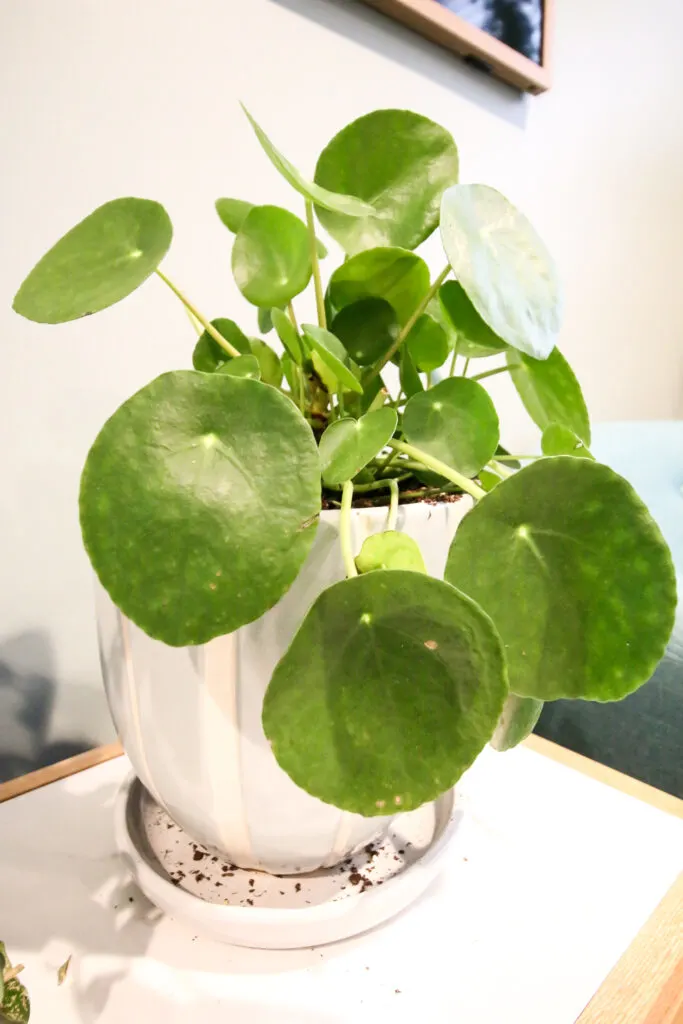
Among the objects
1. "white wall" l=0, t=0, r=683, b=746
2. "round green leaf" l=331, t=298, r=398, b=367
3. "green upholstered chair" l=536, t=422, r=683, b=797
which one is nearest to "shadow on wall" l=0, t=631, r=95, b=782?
"white wall" l=0, t=0, r=683, b=746

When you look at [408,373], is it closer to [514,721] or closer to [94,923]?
[514,721]

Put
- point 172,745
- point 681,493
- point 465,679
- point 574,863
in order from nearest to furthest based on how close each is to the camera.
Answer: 1. point 465,679
2. point 172,745
3. point 574,863
4. point 681,493

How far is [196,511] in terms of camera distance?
0.24 metres

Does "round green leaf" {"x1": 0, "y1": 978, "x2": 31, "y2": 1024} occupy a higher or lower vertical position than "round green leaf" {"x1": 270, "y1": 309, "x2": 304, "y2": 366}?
lower

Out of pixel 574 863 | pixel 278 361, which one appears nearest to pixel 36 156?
pixel 278 361

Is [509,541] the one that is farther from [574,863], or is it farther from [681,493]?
[681,493]

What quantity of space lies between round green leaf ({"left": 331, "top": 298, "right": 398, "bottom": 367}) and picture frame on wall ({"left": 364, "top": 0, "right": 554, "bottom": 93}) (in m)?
0.63

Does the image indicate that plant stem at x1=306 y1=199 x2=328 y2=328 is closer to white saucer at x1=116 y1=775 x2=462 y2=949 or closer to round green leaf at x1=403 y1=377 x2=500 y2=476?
round green leaf at x1=403 y1=377 x2=500 y2=476

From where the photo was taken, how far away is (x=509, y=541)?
0.90 ft

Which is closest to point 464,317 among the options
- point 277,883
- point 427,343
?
point 427,343

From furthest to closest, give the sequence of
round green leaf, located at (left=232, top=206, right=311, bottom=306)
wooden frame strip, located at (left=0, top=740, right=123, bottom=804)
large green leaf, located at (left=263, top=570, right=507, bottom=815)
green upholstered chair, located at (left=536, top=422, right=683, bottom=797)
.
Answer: green upholstered chair, located at (left=536, top=422, right=683, bottom=797) < wooden frame strip, located at (left=0, top=740, right=123, bottom=804) < round green leaf, located at (left=232, top=206, right=311, bottom=306) < large green leaf, located at (left=263, top=570, right=507, bottom=815)

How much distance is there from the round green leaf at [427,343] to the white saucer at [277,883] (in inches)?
12.4

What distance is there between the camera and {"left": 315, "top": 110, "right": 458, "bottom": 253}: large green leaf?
0.35m

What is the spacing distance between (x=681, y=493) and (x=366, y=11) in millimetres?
800
